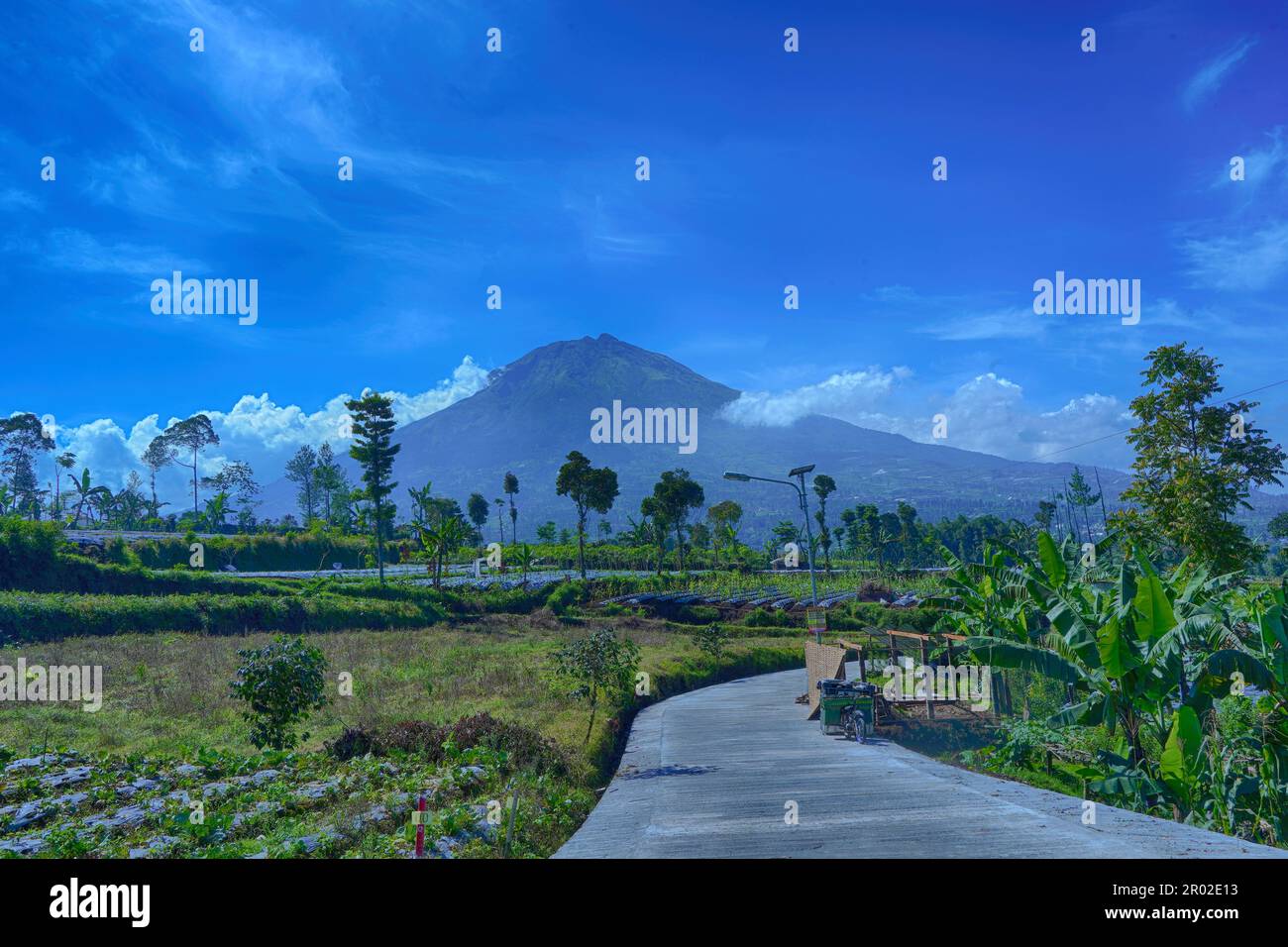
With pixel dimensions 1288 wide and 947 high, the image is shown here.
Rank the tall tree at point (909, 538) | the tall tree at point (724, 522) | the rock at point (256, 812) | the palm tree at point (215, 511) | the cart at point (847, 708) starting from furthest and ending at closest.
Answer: the tall tree at point (909, 538) → the palm tree at point (215, 511) → the tall tree at point (724, 522) → the cart at point (847, 708) → the rock at point (256, 812)

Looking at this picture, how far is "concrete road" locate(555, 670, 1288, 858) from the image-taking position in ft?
24.1

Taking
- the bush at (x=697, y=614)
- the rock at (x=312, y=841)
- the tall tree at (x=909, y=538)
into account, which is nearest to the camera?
the rock at (x=312, y=841)

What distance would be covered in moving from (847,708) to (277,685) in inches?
476

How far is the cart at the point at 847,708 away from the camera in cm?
1659

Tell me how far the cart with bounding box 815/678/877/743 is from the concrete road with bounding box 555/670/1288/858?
0.72 m

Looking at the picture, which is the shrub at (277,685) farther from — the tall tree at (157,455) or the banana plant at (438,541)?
the tall tree at (157,455)

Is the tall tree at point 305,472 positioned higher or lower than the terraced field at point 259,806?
higher

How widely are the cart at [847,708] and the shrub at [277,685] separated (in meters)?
11.0

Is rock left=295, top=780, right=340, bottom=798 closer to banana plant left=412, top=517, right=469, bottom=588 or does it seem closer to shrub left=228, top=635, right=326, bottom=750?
shrub left=228, top=635, right=326, bottom=750

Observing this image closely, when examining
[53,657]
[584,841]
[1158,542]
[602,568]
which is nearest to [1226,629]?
[584,841]

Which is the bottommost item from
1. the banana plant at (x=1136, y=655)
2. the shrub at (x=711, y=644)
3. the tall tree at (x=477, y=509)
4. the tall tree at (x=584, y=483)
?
the shrub at (x=711, y=644)

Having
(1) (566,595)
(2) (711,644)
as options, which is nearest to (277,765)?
(2) (711,644)

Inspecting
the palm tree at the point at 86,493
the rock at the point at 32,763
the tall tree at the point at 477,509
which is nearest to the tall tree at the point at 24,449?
the palm tree at the point at 86,493
